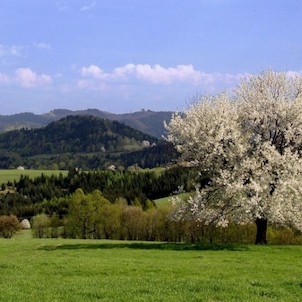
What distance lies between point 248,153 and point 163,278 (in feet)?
73.8

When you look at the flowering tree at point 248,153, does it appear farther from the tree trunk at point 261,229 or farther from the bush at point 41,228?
the bush at point 41,228

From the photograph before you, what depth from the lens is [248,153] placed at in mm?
44438

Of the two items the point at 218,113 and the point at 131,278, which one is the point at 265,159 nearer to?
the point at 218,113

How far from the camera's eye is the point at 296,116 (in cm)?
4450

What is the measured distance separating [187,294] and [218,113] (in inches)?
1079

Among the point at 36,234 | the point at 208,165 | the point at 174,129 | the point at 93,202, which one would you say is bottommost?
the point at 36,234

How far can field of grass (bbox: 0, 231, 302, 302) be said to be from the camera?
2019cm

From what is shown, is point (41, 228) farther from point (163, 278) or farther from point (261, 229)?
point (163, 278)

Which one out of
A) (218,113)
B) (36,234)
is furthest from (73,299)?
(36,234)

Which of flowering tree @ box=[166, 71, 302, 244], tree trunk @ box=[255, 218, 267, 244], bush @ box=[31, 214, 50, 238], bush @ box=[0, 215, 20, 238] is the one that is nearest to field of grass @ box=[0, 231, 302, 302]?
flowering tree @ box=[166, 71, 302, 244]

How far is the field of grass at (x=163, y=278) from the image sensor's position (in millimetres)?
20188

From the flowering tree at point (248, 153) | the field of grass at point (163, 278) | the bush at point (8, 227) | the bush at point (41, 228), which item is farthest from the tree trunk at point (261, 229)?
the bush at point (8, 227)

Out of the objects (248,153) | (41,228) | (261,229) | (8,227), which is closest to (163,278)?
(248,153)

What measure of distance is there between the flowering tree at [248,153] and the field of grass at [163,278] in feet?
16.5
